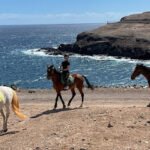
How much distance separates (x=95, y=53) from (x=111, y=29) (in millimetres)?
33144

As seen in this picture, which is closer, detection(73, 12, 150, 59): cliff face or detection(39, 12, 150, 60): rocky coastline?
detection(73, 12, 150, 59): cliff face

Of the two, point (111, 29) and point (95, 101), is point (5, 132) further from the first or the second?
point (111, 29)

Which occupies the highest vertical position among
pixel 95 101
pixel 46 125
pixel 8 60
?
pixel 46 125

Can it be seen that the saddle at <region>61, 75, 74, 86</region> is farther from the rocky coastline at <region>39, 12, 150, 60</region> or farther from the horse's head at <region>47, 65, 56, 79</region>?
the rocky coastline at <region>39, 12, 150, 60</region>

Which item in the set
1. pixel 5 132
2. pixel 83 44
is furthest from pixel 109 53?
pixel 5 132

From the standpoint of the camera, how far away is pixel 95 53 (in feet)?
408

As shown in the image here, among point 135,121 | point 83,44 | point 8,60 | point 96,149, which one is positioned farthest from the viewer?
point 83,44

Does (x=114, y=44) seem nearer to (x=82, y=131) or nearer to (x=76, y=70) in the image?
(x=76, y=70)

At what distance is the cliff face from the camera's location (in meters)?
116

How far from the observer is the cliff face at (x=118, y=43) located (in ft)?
382

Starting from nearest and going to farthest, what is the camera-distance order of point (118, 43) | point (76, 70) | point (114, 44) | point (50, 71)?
point (50, 71)
point (76, 70)
point (114, 44)
point (118, 43)

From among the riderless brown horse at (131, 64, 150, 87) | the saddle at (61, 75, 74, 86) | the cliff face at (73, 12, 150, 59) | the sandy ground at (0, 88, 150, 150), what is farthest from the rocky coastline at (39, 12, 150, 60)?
the sandy ground at (0, 88, 150, 150)

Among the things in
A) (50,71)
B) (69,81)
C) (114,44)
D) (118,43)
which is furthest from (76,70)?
(50,71)

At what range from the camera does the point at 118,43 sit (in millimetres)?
125500
